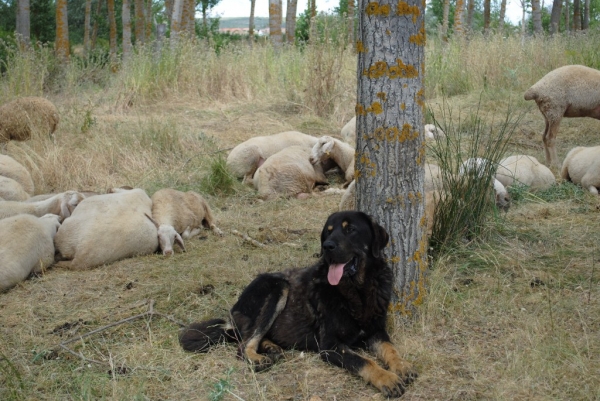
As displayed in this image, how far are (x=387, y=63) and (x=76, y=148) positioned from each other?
7.52 m

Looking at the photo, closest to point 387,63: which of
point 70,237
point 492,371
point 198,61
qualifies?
point 492,371

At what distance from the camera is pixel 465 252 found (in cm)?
585

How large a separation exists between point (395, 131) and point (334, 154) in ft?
18.0

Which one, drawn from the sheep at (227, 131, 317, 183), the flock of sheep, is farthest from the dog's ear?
the sheep at (227, 131, 317, 183)

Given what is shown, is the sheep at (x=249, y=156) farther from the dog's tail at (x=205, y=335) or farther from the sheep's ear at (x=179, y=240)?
the dog's tail at (x=205, y=335)

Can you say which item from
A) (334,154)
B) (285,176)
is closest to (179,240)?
(285,176)

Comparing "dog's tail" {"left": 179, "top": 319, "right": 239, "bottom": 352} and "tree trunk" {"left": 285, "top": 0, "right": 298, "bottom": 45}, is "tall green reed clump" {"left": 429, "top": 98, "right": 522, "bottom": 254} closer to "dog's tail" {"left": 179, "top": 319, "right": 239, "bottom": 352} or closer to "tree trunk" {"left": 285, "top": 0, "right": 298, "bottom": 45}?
"dog's tail" {"left": 179, "top": 319, "right": 239, "bottom": 352}

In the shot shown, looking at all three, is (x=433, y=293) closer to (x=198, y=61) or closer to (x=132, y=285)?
(x=132, y=285)

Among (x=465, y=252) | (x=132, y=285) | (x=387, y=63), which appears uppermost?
(x=387, y=63)

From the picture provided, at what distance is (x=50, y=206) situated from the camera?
7.61 meters

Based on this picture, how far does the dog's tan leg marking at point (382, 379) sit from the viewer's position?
3871 millimetres

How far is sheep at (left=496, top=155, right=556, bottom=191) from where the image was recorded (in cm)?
854

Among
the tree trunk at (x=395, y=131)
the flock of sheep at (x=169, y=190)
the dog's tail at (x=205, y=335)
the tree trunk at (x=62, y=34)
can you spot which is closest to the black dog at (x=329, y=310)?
the dog's tail at (x=205, y=335)

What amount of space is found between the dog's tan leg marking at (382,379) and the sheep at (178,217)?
345cm
